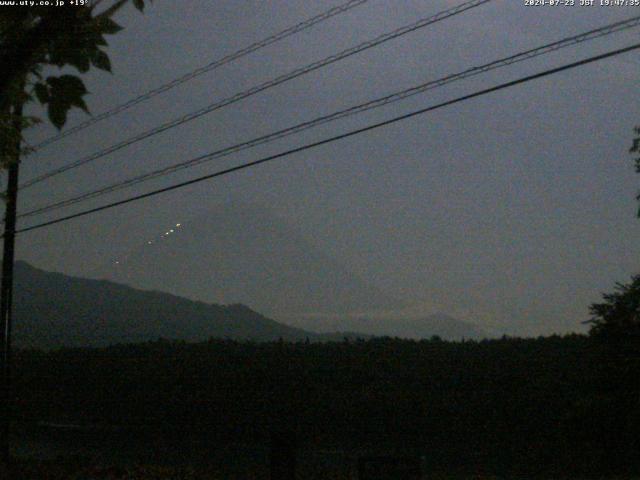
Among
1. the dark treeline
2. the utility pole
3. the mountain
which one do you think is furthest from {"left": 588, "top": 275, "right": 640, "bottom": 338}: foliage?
the mountain

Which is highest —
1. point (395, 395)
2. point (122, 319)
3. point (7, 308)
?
point (122, 319)

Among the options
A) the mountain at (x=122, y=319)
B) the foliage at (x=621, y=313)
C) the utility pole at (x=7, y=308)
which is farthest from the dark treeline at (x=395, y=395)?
the mountain at (x=122, y=319)

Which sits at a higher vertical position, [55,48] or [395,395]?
[55,48]

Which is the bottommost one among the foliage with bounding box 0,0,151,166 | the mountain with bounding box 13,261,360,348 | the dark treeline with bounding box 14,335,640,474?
the dark treeline with bounding box 14,335,640,474

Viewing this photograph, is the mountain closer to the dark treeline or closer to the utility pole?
the dark treeline

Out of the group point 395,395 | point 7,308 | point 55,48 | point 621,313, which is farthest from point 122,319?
point 55,48

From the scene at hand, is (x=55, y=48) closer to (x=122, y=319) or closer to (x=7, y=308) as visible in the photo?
(x=7, y=308)
